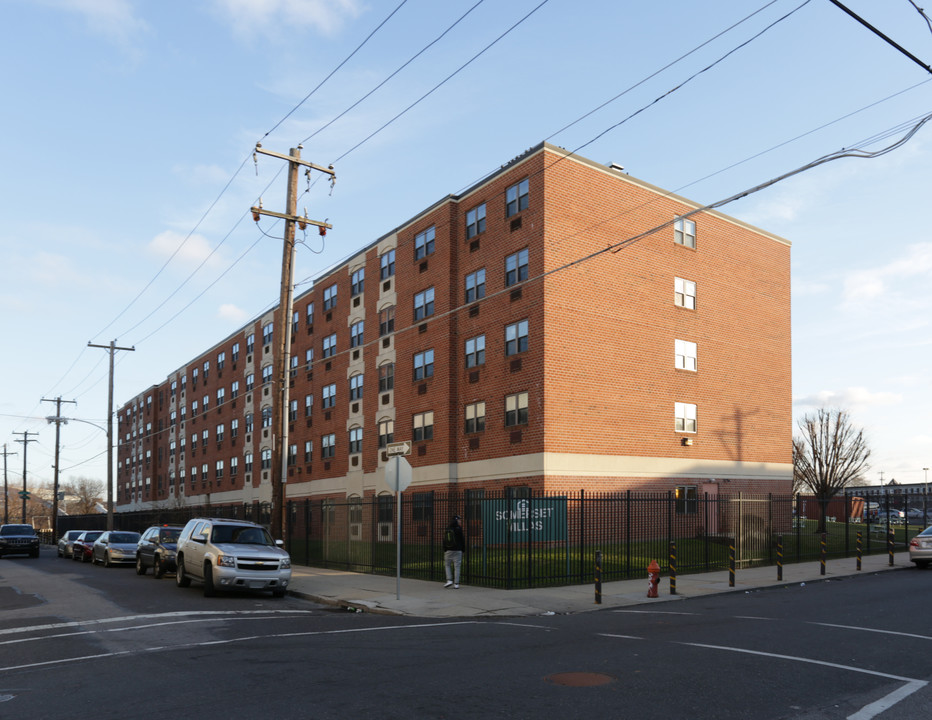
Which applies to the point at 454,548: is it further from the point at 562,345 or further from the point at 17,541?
the point at 17,541

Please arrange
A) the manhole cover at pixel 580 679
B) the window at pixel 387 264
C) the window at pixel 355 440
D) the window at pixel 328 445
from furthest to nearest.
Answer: the window at pixel 328 445, the window at pixel 355 440, the window at pixel 387 264, the manhole cover at pixel 580 679

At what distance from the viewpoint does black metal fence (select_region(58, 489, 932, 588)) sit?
20.7 meters

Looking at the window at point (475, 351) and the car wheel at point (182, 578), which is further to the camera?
the window at point (475, 351)

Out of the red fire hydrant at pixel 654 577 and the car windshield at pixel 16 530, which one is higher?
the red fire hydrant at pixel 654 577

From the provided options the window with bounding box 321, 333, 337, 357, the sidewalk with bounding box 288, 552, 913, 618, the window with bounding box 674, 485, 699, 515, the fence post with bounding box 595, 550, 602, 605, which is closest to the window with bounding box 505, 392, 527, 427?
the window with bounding box 674, 485, 699, 515

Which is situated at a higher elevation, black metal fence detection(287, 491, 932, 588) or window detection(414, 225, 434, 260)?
window detection(414, 225, 434, 260)

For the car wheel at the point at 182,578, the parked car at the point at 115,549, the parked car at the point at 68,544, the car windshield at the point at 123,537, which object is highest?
the car wheel at the point at 182,578

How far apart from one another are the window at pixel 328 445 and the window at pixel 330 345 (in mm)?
4498

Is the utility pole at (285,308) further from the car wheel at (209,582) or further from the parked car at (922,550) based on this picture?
the parked car at (922,550)

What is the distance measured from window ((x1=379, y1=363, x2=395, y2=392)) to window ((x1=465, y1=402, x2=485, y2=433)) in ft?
20.5

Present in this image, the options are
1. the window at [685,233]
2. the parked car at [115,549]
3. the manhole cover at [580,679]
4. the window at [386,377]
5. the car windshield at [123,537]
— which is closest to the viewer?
the manhole cover at [580,679]

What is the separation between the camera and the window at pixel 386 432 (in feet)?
132

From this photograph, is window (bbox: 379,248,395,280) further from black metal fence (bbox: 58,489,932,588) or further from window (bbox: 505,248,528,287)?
black metal fence (bbox: 58,489,932,588)

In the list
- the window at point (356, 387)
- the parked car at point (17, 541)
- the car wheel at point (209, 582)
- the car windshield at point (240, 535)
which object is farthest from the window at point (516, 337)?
the parked car at point (17, 541)
